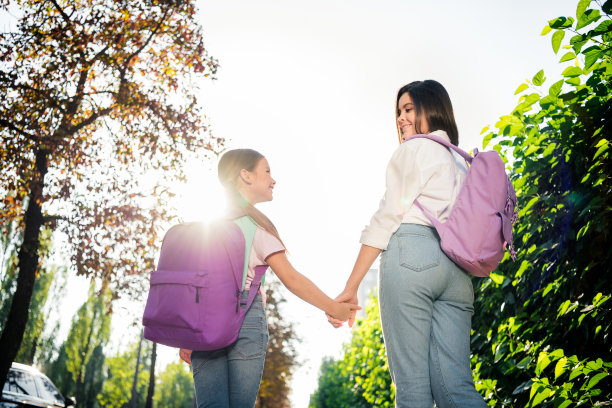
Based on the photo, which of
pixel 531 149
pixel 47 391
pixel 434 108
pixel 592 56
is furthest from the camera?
pixel 47 391

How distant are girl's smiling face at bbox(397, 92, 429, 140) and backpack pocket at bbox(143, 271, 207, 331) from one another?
134 centimetres

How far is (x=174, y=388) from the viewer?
67.6m

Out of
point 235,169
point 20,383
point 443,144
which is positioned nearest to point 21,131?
point 20,383

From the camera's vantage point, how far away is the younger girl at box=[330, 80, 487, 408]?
223 centimetres

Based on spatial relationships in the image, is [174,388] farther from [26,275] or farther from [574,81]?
[574,81]

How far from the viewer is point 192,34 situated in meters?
11.2

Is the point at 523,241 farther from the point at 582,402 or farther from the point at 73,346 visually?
the point at 73,346

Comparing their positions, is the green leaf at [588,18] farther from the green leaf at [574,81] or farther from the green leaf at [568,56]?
the green leaf at [574,81]

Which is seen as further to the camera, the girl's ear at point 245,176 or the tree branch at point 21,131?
the tree branch at point 21,131

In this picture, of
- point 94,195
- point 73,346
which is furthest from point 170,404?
point 94,195

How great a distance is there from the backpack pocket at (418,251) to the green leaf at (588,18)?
1.68m

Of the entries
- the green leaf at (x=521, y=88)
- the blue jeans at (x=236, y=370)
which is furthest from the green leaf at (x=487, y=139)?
the blue jeans at (x=236, y=370)

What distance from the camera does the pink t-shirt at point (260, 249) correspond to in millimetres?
2699

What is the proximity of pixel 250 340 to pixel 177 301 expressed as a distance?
1.42 ft
